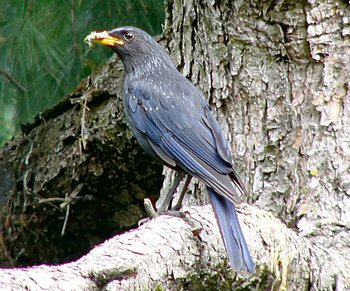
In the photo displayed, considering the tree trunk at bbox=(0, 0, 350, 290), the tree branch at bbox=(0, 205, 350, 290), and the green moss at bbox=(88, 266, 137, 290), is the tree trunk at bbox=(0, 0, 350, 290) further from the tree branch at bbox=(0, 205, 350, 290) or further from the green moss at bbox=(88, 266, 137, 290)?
the green moss at bbox=(88, 266, 137, 290)

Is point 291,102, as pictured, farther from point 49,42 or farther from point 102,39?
point 49,42

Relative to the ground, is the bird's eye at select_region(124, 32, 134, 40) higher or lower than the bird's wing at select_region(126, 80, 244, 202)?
higher

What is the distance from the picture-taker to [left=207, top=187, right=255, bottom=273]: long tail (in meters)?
3.68

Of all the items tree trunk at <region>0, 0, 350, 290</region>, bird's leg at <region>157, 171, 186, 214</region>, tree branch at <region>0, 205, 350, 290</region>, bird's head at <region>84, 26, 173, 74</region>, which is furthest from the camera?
bird's head at <region>84, 26, 173, 74</region>

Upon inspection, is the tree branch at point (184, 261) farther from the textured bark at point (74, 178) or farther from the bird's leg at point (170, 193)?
the textured bark at point (74, 178)

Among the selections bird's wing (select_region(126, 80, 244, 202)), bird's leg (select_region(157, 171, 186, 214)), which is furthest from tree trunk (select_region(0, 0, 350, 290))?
bird's leg (select_region(157, 171, 186, 214))

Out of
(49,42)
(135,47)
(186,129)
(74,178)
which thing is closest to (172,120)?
(186,129)

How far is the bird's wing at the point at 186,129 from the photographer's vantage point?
435 centimetres

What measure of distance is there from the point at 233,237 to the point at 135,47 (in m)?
1.72

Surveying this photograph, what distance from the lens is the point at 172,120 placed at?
485 cm

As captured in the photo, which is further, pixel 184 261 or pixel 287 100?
pixel 287 100

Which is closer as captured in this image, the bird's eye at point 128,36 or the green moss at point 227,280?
the green moss at point 227,280

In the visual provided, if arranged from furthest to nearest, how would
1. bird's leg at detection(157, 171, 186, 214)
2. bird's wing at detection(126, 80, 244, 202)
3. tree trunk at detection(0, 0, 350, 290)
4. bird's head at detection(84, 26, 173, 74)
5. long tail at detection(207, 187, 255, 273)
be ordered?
bird's head at detection(84, 26, 173, 74)
bird's leg at detection(157, 171, 186, 214)
tree trunk at detection(0, 0, 350, 290)
bird's wing at detection(126, 80, 244, 202)
long tail at detection(207, 187, 255, 273)

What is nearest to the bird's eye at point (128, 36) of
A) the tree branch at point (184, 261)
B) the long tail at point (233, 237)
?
the tree branch at point (184, 261)
